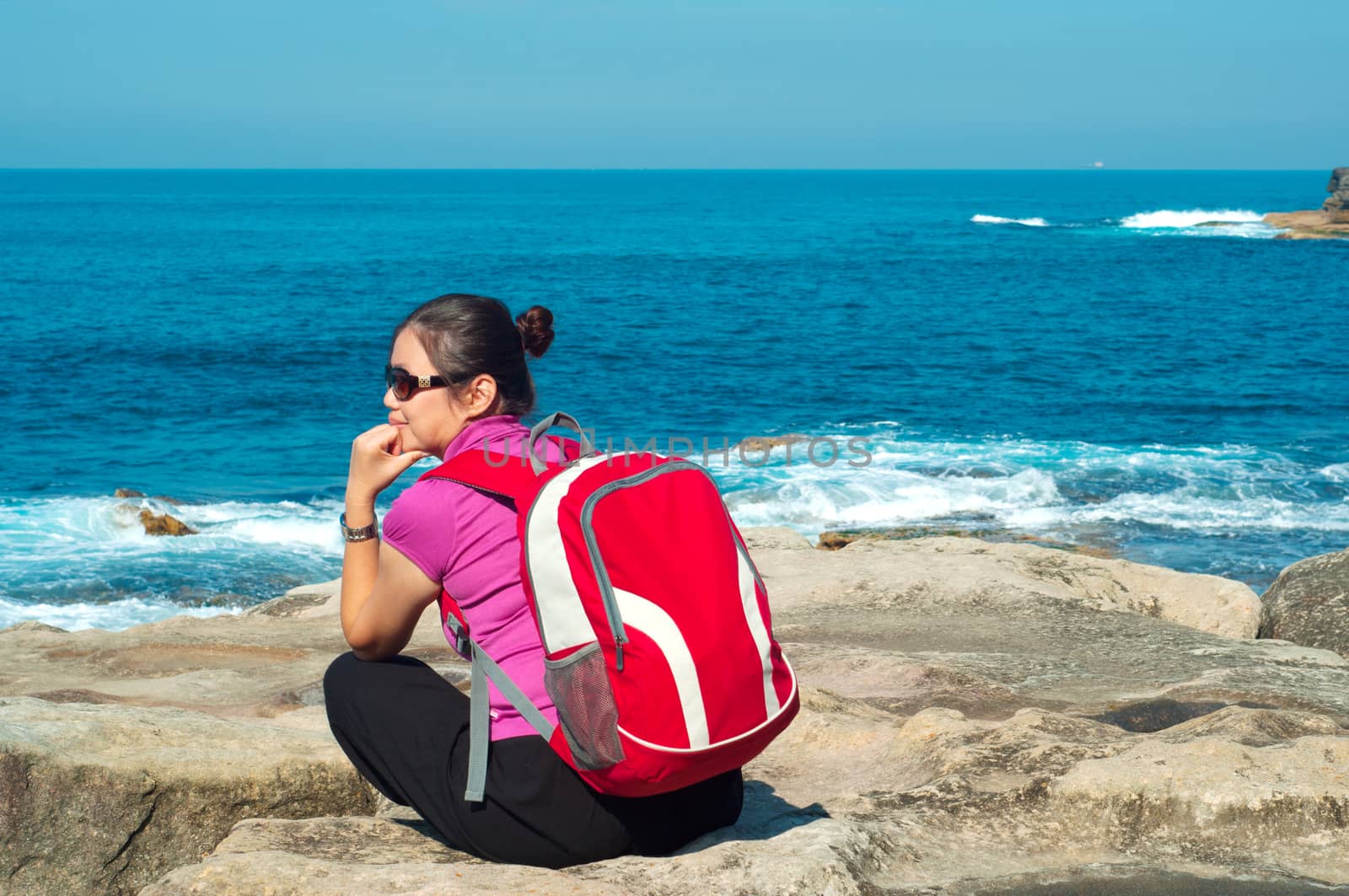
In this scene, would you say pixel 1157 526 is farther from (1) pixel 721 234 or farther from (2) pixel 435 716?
(1) pixel 721 234

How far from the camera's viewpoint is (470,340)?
296 centimetres

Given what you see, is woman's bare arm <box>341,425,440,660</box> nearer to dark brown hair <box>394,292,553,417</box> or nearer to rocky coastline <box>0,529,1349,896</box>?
dark brown hair <box>394,292,553,417</box>

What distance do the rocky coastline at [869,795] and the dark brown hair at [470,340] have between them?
3.95 feet

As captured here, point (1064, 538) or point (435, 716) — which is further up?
point (435, 716)

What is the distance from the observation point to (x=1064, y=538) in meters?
15.9

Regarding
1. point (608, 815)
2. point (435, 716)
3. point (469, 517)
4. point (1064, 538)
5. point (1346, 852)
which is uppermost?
point (469, 517)

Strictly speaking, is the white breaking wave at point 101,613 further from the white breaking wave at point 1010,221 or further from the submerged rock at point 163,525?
the white breaking wave at point 1010,221

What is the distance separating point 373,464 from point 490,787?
0.89 metres

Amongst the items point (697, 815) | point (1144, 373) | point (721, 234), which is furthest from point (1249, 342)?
point (721, 234)

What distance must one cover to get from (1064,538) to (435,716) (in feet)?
46.8

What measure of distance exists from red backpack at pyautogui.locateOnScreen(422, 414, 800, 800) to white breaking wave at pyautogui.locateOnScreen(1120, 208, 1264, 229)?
318 ft

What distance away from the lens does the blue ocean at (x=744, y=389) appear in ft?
54.4

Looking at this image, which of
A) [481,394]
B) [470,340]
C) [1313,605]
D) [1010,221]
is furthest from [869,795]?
[1010,221]

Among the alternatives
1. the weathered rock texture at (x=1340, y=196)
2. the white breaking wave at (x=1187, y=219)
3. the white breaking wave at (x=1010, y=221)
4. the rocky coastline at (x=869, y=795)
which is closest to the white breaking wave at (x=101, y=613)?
the rocky coastline at (x=869, y=795)
